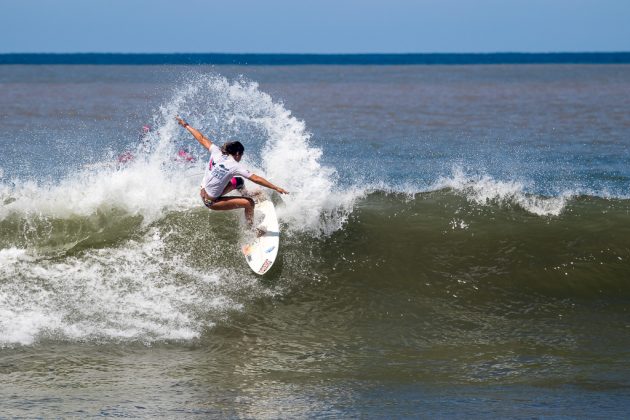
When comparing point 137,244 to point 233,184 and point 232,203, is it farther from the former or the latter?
point 233,184

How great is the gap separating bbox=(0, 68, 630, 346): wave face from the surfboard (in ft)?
0.69

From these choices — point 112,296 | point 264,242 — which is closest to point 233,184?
point 264,242

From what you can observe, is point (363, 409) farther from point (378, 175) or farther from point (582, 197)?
point (378, 175)

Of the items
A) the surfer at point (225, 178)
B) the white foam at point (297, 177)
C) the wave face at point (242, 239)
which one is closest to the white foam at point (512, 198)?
the wave face at point (242, 239)

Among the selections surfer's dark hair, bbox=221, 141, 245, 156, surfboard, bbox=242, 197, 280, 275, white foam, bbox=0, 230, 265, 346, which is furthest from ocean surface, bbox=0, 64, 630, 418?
surfer's dark hair, bbox=221, 141, 245, 156

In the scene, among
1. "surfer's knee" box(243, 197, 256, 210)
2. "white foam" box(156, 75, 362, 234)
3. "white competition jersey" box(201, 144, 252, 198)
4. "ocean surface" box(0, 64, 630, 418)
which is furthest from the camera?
"white foam" box(156, 75, 362, 234)

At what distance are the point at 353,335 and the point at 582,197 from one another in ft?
21.4

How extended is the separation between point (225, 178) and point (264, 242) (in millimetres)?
1008

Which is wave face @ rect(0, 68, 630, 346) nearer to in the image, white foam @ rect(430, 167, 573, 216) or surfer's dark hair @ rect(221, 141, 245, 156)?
white foam @ rect(430, 167, 573, 216)

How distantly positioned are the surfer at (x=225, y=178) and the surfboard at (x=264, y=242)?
17 centimetres

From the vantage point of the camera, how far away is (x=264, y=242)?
1165 centimetres

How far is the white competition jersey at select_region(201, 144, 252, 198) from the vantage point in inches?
441

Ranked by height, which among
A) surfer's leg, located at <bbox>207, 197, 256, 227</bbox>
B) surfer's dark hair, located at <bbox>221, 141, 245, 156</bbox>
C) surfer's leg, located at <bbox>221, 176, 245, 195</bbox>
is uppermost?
surfer's dark hair, located at <bbox>221, 141, 245, 156</bbox>

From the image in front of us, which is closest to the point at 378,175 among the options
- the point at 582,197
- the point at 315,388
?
the point at 582,197
